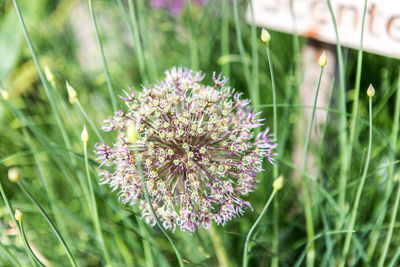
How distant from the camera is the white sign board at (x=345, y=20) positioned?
630 millimetres

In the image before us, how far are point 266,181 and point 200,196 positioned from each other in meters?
0.44

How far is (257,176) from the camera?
2.65 ft

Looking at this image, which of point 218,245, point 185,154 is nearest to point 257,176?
point 218,245

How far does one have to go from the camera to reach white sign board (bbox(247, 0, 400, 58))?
0.63 m

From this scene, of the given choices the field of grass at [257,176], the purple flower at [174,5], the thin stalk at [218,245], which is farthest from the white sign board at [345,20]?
the purple flower at [174,5]

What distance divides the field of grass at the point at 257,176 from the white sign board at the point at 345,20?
72 mm

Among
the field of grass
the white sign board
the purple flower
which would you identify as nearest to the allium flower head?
the field of grass

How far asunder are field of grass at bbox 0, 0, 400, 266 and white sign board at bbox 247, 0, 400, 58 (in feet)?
0.24

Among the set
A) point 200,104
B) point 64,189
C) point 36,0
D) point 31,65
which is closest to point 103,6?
point 31,65

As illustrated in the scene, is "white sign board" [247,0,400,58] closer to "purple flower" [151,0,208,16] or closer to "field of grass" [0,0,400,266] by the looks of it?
"field of grass" [0,0,400,266]

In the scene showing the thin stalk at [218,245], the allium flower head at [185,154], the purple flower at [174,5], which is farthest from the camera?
the purple flower at [174,5]

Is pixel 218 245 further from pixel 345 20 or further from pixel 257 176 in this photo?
pixel 345 20

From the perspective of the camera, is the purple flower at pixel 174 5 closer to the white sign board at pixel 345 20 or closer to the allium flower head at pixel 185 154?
the white sign board at pixel 345 20

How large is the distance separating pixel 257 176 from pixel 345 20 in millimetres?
381
